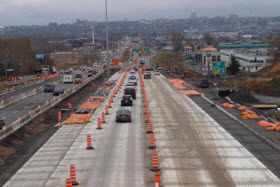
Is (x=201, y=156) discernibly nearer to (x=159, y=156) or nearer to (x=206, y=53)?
(x=159, y=156)

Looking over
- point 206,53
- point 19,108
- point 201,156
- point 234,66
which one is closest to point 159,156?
point 201,156

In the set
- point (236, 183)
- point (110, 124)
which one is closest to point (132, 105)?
point (110, 124)

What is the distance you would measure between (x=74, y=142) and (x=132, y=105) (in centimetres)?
1889

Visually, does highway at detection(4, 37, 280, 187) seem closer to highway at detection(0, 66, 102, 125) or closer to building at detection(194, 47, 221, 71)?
highway at detection(0, 66, 102, 125)

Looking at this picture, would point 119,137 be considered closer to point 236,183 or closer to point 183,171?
point 183,171

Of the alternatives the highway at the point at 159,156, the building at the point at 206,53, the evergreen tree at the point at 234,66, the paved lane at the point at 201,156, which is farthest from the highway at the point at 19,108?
the building at the point at 206,53

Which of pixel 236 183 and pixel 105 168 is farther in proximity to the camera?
pixel 105 168

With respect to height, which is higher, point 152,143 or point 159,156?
point 152,143

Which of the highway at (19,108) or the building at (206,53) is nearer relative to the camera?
the highway at (19,108)

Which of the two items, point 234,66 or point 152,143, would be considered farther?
point 234,66

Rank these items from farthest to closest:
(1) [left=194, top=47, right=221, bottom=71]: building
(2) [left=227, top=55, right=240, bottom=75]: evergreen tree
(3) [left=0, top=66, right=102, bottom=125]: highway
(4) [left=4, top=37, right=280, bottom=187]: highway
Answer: (1) [left=194, top=47, right=221, bottom=71]: building < (2) [left=227, top=55, right=240, bottom=75]: evergreen tree < (3) [left=0, top=66, right=102, bottom=125]: highway < (4) [left=4, top=37, right=280, bottom=187]: highway

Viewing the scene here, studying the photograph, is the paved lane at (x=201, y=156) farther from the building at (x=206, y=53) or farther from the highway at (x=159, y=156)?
the building at (x=206, y=53)

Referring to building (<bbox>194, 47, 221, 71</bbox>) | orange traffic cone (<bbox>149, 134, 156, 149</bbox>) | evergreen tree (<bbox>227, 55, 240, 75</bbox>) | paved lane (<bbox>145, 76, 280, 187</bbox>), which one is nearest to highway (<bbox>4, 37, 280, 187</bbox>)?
paved lane (<bbox>145, 76, 280, 187</bbox>)

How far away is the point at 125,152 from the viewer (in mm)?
25875
